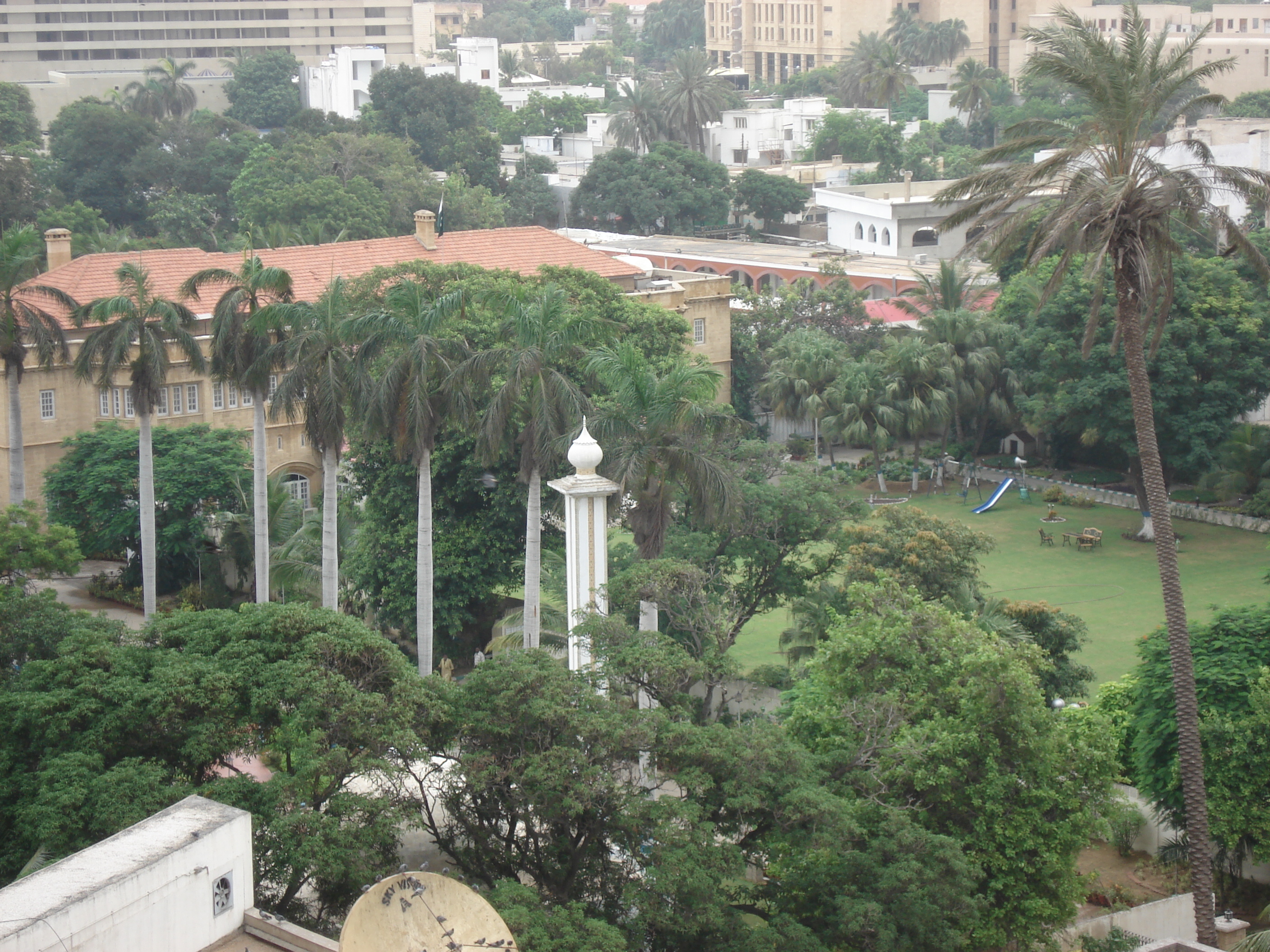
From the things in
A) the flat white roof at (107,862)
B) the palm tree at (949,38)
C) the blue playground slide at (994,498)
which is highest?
the palm tree at (949,38)

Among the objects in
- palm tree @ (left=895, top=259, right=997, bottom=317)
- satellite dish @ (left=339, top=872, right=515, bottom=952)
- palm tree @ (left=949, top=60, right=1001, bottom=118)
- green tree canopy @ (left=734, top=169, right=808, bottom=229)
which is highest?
palm tree @ (left=949, top=60, right=1001, bottom=118)

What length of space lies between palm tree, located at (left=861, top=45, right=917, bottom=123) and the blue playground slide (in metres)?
76.4

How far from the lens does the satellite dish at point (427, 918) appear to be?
15.6 metres

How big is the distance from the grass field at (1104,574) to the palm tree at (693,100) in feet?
213

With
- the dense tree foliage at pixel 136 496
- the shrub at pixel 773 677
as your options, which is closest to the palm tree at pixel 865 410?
the dense tree foliage at pixel 136 496

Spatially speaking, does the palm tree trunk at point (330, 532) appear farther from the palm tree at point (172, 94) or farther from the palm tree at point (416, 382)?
the palm tree at point (172, 94)

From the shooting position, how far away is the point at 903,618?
22.4m

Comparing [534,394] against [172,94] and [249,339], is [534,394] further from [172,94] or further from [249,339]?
[172,94]

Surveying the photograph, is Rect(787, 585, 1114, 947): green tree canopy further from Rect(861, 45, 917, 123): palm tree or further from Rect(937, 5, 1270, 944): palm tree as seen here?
Rect(861, 45, 917, 123): palm tree

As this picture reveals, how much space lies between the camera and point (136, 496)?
39344mm

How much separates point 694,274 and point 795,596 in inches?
1185

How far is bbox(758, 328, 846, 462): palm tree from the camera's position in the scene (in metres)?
51.1

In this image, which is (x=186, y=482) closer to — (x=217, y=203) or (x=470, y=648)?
(x=470, y=648)

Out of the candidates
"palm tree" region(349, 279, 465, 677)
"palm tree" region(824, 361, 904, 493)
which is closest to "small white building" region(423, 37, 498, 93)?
"palm tree" region(824, 361, 904, 493)
